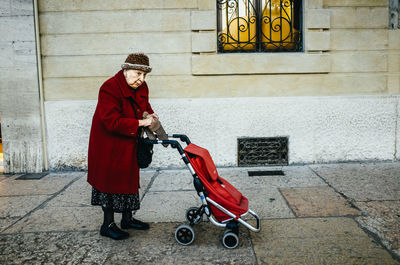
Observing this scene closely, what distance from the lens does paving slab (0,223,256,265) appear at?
9.46ft

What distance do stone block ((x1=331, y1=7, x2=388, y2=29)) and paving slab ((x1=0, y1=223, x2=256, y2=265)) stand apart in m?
4.16

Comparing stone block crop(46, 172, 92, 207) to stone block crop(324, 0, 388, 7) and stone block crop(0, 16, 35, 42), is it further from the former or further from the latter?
stone block crop(324, 0, 388, 7)

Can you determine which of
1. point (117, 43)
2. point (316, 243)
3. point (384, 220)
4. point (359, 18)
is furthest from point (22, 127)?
point (359, 18)

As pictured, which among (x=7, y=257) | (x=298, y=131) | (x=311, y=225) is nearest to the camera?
(x=7, y=257)

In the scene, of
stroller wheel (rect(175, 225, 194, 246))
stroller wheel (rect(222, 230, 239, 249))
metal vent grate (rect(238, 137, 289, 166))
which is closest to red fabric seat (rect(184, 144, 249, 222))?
stroller wheel (rect(222, 230, 239, 249))

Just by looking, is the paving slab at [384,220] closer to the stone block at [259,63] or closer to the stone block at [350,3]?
the stone block at [259,63]

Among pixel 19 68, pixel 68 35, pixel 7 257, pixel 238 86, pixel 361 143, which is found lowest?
pixel 7 257

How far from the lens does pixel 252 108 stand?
570cm

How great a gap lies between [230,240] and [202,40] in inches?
141

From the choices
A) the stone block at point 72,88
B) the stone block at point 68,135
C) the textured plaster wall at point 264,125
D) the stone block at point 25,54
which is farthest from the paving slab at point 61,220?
the stone block at point 25,54

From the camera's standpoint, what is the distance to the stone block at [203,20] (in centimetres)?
554

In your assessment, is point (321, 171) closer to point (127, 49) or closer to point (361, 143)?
point (361, 143)

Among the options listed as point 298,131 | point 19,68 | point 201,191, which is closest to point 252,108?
point 298,131

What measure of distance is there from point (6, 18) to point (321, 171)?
5.63m
